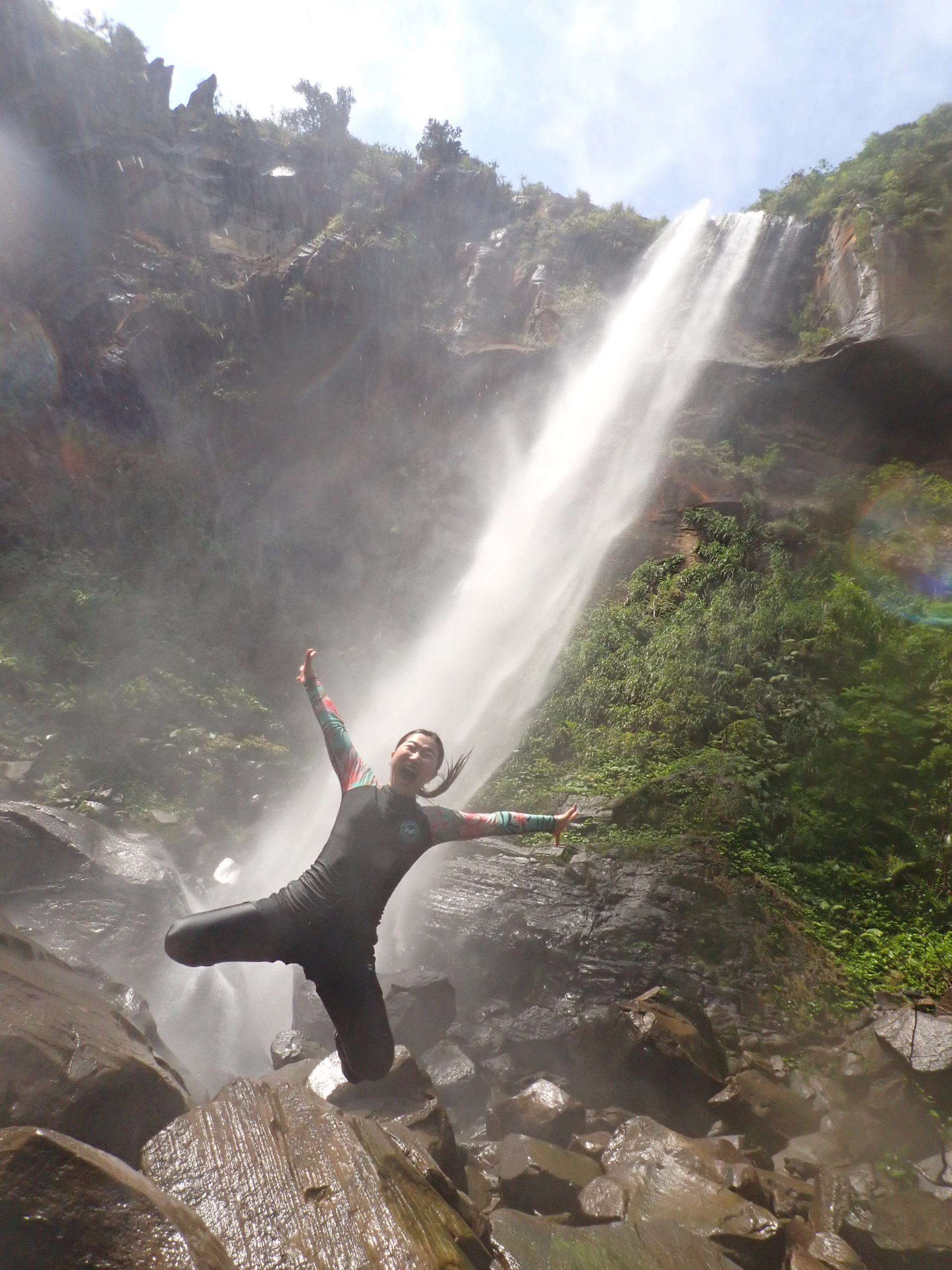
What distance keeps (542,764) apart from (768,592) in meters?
5.88

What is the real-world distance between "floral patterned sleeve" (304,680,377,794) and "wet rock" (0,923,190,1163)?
214 cm

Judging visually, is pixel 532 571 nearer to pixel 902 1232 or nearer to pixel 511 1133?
pixel 511 1133

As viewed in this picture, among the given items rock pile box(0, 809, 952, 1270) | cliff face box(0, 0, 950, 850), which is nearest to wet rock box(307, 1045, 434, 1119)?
rock pile box(0, 809, 952, 1270)

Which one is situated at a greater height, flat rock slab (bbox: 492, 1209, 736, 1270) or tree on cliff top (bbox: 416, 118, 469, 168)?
tree on cliff top (bbox: 416, 118, 469, 168)

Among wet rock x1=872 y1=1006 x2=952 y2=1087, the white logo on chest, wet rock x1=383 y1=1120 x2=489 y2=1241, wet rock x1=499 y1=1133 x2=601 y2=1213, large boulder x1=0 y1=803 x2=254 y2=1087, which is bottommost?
large boulder x1=0 y1=803 x2=254 y2=1087

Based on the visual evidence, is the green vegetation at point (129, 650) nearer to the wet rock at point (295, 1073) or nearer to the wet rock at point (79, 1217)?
the wet rock at point (295, 1073)

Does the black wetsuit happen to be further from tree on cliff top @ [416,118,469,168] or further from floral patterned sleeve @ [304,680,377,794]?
tree on cliff top @ [416,118,469,168]

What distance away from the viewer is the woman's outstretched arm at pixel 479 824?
3729mm

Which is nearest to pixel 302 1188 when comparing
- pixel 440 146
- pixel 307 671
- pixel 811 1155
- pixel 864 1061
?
pixel 307 671

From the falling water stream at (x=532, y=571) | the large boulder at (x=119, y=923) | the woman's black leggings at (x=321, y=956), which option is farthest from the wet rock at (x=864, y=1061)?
the large boulder at (x=119, y=923)

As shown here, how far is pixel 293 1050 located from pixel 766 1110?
4003 millimetres

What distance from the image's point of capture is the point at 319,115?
1221 inches

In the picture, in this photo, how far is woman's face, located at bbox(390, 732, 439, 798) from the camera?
11.8 feet

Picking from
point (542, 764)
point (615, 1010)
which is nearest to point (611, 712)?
point (542, 764)
